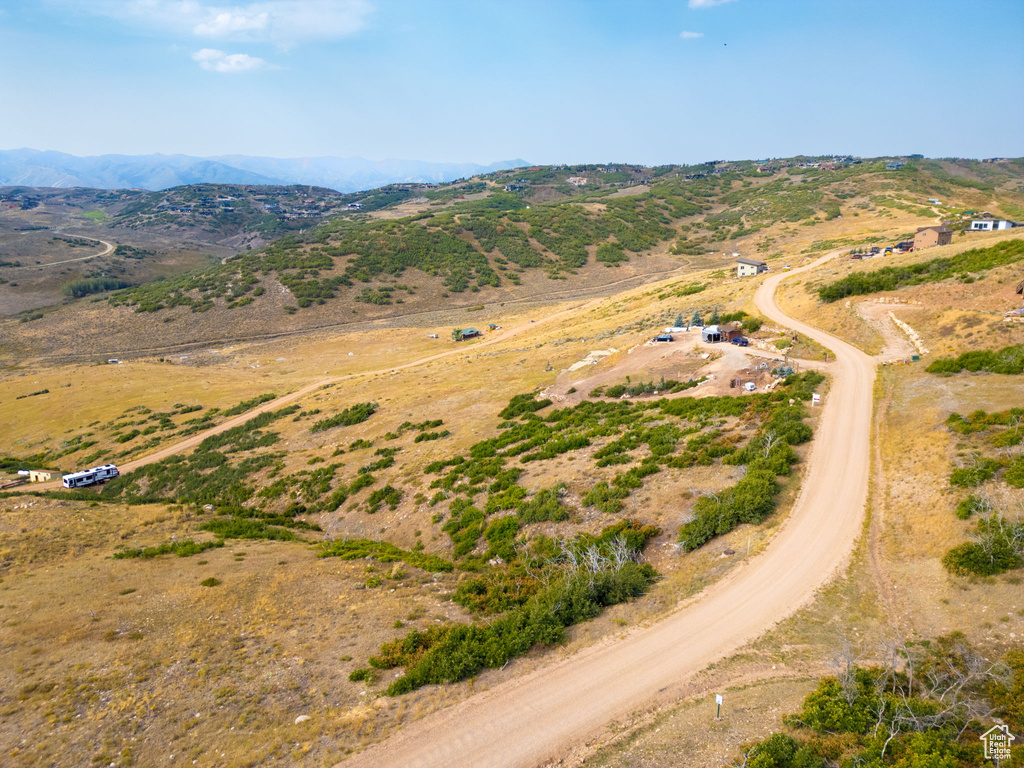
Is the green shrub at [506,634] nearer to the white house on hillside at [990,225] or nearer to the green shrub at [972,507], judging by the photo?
the green shrub at [972,507]

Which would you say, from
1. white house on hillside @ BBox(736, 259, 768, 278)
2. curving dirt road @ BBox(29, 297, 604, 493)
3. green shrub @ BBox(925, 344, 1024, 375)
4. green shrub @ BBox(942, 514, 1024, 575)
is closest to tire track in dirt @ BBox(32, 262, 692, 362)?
curving dirt road @ BBox(29, 297, 604, 493)

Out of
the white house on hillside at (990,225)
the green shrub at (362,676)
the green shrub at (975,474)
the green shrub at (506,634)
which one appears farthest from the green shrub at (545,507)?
the white house on hillside at (990,225)

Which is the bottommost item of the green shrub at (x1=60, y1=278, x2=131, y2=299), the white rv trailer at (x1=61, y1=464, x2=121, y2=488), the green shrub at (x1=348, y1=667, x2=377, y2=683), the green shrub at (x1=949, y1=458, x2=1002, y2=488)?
the white rv trailer at (x1=61, y1=464, x2=121, y2=488)

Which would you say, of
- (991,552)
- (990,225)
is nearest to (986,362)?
(991,552)

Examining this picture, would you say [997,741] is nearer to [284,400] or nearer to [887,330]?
[887,330]

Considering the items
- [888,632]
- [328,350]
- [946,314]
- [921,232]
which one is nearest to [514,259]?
[328,350]

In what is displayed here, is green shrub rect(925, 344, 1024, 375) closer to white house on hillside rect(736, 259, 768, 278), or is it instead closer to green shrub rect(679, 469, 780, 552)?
green shrub rect(679, 469, 780, 552)
